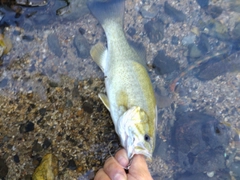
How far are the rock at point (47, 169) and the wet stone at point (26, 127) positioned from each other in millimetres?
373

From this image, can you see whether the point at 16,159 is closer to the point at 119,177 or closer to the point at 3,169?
the point at 3,169

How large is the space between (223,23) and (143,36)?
1141mm

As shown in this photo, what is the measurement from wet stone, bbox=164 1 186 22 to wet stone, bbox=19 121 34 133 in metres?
2.30

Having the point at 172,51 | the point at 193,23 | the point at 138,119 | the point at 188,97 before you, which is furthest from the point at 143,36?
the point at 138,119

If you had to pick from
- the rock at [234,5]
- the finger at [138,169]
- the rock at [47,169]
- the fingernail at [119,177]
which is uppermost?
the rock at [234,5]

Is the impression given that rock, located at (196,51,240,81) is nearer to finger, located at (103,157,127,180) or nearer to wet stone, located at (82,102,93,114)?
wet stone, located at (82,102,93,114)

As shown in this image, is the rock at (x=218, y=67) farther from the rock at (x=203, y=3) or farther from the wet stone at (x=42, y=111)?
the wet stone at (x=42, y=111)

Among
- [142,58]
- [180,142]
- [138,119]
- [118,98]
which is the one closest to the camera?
[138,119]

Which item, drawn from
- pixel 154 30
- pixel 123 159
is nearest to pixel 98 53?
pixel 154 30

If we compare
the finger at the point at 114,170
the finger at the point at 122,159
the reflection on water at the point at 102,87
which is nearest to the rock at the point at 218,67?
the reflection on water at the point at 102,87

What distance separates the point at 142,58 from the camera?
3516mm

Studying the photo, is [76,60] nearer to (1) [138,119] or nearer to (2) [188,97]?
(1) [138,119]

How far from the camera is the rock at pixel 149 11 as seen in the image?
3898 millimetres

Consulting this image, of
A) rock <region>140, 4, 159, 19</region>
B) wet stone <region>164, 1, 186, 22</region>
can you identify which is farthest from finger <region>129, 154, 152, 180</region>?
wet stone <region>164, 1, 186, 22</region>
